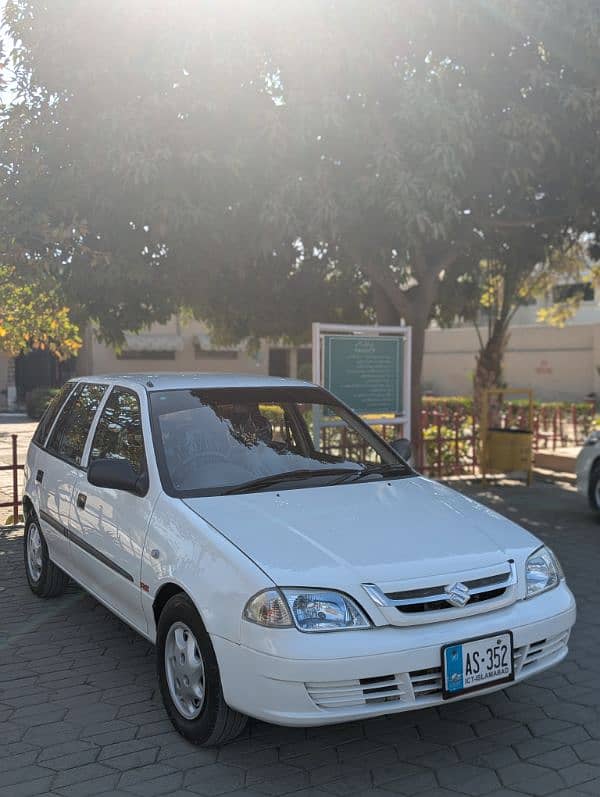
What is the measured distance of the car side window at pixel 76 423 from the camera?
5.11 m

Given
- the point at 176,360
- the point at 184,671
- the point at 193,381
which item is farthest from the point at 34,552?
the point at 176,360

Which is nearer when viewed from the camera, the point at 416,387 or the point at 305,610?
the point at 305,610

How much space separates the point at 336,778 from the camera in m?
3.32

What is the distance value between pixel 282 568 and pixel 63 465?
8.19 feet

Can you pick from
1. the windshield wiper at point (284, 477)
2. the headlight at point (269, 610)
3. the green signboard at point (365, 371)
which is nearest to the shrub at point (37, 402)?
the green signboard at point (365, 371)

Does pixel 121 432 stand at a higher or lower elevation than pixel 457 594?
higher

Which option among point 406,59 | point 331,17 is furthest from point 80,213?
point 406,59

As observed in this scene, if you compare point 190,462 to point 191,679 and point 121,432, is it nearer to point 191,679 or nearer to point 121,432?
point 121,432

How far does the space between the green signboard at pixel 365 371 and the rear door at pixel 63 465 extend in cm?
368

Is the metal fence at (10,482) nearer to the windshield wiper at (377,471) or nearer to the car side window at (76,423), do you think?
the car side window at (76,423)

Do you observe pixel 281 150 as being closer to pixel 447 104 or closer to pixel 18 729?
pixel 447 104

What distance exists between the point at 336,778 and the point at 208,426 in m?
1.94

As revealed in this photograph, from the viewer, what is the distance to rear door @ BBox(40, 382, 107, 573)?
505cm

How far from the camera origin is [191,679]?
355 centimetres
